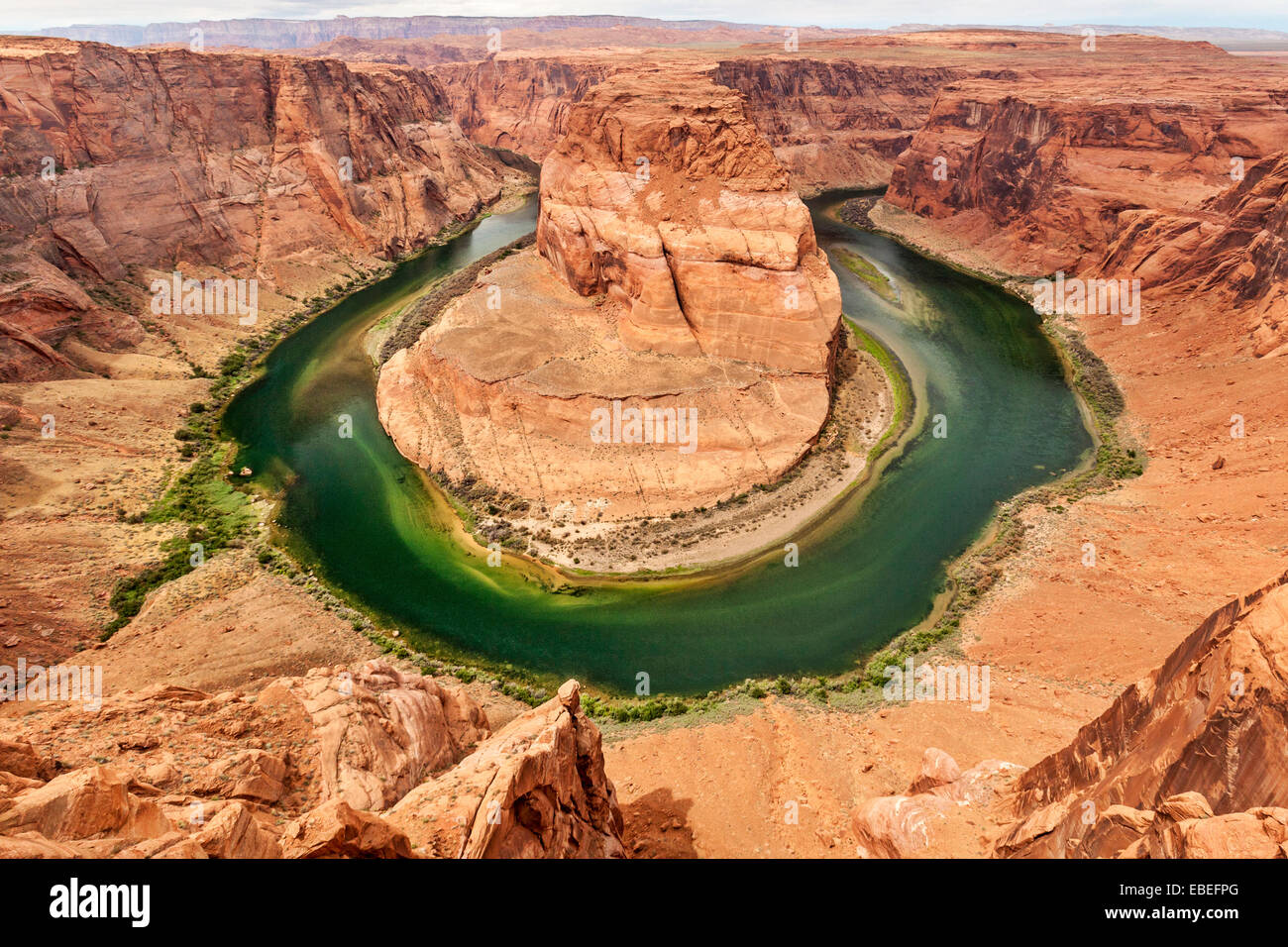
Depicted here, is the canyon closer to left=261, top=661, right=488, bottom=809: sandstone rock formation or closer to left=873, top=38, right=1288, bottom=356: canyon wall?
left=261, top=661, right=488, bottom=809: sandstone rock formation

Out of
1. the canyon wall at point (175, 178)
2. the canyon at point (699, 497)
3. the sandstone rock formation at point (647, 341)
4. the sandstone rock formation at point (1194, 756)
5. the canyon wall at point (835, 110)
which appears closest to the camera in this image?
the sandstone rock formation at point (1194, 756)

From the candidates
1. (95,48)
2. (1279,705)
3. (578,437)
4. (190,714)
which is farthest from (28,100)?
(1279,705)

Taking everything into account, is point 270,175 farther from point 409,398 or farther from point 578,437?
point 578,437

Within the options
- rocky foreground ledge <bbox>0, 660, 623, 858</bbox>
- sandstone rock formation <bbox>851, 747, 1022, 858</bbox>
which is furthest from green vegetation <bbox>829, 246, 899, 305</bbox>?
rocky foreground ledge <bbox>0, 660, 623, 858</bbox>

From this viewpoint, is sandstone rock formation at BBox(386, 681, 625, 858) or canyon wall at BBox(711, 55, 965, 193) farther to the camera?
canyon wall at BBox(711, 55, 965, 193)

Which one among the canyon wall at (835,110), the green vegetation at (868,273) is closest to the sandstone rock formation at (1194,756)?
the green vegetation at (868,273)

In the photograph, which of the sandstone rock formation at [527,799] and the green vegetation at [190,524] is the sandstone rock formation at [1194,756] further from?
the green vegetation at [190,524]
